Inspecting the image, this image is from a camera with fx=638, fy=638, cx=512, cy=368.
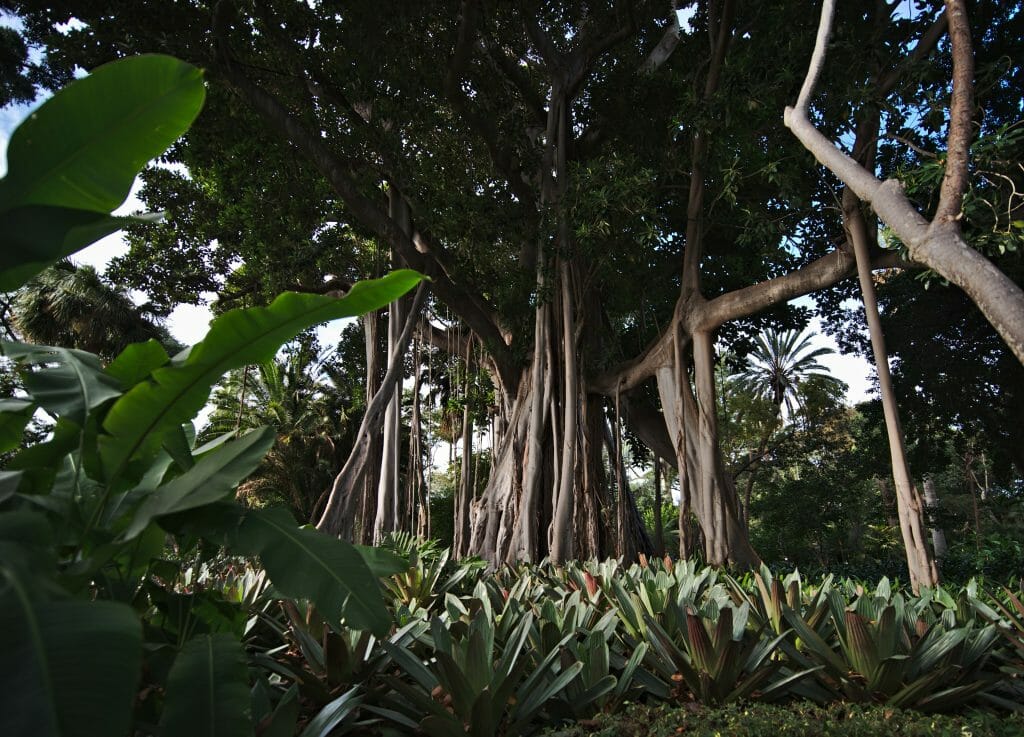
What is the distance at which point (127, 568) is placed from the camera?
1.30 metres

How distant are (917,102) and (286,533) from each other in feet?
17.9

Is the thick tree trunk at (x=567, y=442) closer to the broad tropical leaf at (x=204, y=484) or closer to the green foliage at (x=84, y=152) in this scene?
the broad tropical leaf at (x=204, y=484)

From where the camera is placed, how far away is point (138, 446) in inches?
48.4

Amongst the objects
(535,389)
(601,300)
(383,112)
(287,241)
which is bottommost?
(535,389)

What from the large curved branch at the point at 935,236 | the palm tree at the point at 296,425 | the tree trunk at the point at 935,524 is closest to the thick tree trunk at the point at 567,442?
the large curved branch at the point at 935,236

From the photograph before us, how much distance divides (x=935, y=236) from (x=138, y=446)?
3157mm

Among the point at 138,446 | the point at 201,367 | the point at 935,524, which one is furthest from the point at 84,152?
the point at 935,524

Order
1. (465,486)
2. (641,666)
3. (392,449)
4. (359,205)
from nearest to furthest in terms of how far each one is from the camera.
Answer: (641,666)
(359,205)
(392,449)
(465,486)

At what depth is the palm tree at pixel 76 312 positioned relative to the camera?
472 inches

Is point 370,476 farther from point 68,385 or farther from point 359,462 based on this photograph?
point 68,385

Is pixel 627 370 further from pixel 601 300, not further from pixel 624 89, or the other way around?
pixel 624 89

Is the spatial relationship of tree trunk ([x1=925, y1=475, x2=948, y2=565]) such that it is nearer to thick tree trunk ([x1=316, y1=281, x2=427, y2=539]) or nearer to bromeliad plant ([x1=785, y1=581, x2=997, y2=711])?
thick tree trunk ([x1=316, y1=281, x2=427, y2=539])

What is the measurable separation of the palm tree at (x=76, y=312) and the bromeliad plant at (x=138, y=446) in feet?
40.3

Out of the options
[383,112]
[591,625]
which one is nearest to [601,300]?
[383,112]
